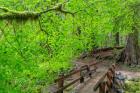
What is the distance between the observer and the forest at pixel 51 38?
13.5 m

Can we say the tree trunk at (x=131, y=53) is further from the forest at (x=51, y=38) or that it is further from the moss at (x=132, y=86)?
the moss at (x=132, y=86)

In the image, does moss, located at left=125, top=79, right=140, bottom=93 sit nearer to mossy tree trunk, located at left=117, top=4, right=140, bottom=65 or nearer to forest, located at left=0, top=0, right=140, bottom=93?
forest, located at left=0, top=0, right=140, bottom=93

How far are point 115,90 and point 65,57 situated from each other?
11.9 ft

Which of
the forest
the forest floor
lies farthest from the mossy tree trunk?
the forest floor

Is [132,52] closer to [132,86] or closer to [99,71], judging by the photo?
[99,71]

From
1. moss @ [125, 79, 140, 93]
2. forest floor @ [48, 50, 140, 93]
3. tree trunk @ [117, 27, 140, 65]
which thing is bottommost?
moss @ [125, 79, 140, 93]

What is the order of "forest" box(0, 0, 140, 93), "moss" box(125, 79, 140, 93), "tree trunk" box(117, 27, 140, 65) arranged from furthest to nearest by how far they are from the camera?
"tree trunk" box(117, 27, 140, 65) < "moss" box(125, 79, 140, 93) < "forest" box(0, 0, 140, 93)

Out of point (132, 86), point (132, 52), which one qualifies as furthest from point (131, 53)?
point (132, 86)

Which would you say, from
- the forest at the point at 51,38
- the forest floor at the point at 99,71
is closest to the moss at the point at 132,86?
the forest at the point at 51,38

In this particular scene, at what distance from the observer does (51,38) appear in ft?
66.2

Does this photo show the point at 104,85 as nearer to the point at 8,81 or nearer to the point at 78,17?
the point at 8,81

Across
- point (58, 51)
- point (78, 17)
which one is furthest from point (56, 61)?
point (78, 17)

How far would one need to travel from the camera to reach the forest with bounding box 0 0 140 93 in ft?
44.2

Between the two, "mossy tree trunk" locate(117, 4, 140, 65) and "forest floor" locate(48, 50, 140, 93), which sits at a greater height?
"mossy tree trunk" locate(117, 4, 140, 65)
